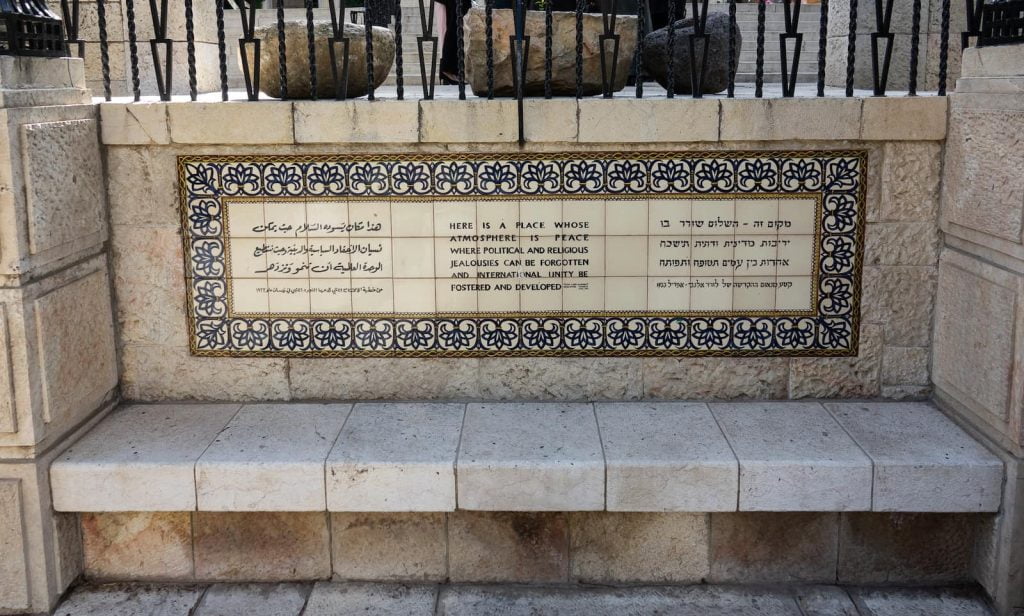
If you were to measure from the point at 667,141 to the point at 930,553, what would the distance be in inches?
74.3

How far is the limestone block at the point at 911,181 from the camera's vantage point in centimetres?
379

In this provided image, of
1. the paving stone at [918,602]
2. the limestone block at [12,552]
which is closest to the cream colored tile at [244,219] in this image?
the limestone block at [12,552]

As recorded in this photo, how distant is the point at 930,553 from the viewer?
11.8 ft

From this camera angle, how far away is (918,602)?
350 centimetres

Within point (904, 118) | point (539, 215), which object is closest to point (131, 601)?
point (539, 215)

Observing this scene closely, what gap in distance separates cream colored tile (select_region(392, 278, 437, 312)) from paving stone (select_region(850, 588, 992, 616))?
2013 millimetres

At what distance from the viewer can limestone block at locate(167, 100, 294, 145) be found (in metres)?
3.76

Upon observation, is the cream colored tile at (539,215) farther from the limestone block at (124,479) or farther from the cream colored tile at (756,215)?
the limestone block at (124,479)

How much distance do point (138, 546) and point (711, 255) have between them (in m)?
2.56

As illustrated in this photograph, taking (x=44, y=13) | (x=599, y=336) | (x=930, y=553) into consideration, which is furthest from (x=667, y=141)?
(x=44, y=13)

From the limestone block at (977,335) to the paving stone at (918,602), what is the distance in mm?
669

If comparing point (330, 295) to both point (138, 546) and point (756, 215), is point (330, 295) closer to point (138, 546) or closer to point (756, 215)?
point (138, 546)

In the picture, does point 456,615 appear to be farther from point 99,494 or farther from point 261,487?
point 99,494

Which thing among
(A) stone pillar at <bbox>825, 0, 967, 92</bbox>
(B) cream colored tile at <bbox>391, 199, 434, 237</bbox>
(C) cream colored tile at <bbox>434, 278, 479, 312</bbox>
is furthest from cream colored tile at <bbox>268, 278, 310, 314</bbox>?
(A) stone pillar at <bbox>825, 0, 967, 92</bbox>
